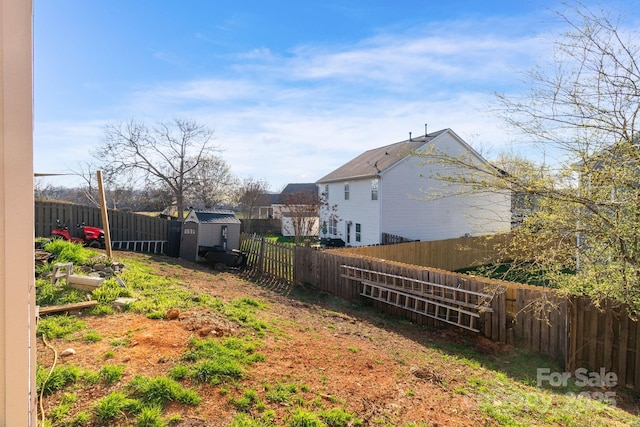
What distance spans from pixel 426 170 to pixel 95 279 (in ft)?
58.9

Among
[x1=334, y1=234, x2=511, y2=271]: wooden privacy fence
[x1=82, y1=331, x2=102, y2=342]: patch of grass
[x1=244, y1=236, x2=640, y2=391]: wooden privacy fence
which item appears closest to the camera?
[x1=82, y1=331, x2=102, y2=342]: patch of grass

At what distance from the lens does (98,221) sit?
13469 mm

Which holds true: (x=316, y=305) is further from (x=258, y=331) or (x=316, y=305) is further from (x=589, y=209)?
(x=589, y=209)

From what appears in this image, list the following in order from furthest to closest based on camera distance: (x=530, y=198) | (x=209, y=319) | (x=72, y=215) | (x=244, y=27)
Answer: (x=72, y=215)
(x=244, y=27)
(x=209, y=319)
(x=530, y=198)

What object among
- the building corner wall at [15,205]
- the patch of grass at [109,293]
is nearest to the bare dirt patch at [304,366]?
the patch of grass at [109,293]

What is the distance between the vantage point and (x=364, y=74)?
996cm

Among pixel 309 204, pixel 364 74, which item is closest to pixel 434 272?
pixel 364 74

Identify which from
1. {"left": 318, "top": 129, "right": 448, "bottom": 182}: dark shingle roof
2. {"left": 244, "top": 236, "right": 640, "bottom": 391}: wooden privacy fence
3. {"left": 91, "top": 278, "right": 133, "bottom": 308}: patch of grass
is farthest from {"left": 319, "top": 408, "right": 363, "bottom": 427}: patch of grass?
{"left": 318, "top": 129, "right": 448, "bottom": 182}: dark shingle roof

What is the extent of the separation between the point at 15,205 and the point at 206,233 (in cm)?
1365

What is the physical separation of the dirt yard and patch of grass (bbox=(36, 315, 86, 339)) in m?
0.18

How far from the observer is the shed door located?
14.2 m

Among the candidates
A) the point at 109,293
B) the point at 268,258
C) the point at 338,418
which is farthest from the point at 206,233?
the point at 338,418

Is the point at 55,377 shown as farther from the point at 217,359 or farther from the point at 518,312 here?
the point at 518,312

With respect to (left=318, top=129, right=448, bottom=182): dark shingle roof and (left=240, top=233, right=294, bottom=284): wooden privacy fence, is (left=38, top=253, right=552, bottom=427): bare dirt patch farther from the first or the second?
(left=318, top=129, right=448, bottom=182): dark shingle roof
